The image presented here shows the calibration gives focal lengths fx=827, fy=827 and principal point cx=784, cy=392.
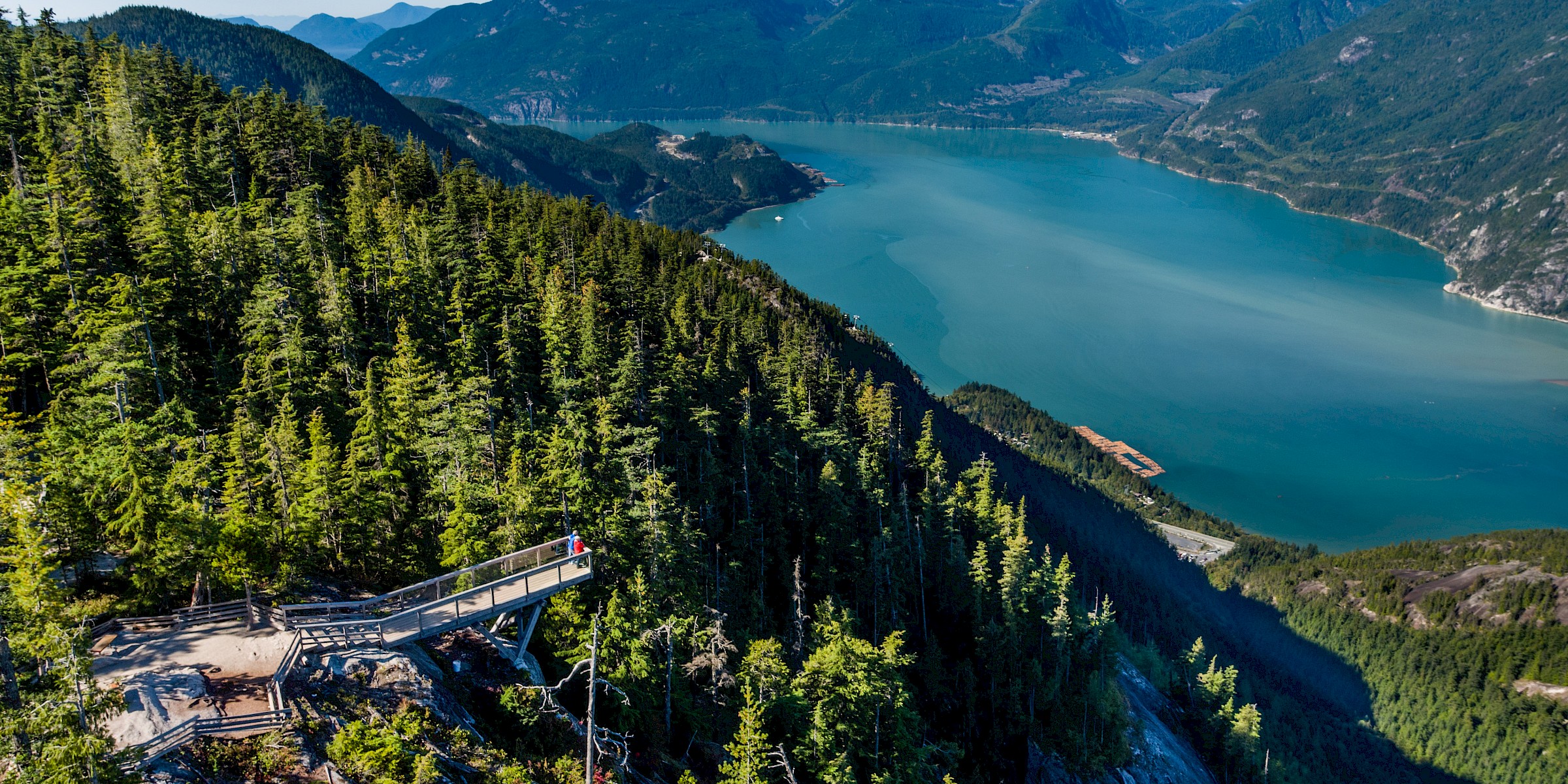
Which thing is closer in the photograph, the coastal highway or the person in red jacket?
the person in red jacket

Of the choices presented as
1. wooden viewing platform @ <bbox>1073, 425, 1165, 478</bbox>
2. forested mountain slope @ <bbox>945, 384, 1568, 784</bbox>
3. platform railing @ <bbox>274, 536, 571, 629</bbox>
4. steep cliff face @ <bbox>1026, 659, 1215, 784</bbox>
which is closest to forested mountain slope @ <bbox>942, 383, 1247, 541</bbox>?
forested mountain slope @ <bbox>945, 384, 1568, 784</bbox>

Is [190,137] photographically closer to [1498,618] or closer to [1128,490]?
[1128,490]

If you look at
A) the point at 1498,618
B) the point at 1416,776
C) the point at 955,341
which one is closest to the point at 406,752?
the point at 1416,776

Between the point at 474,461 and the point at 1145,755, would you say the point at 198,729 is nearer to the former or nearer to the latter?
the point at 474,461

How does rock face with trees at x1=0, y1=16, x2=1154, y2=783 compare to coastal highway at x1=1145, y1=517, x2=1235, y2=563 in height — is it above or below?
above

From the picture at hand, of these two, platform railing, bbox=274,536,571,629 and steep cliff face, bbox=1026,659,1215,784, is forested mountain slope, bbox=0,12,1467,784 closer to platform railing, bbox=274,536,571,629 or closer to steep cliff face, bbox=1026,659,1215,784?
steep cliff face, bbox=1026,659,1215,784

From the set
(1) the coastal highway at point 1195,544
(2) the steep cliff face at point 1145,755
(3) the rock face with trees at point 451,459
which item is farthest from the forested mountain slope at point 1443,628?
(3) the rock face with trees at point 451,459
